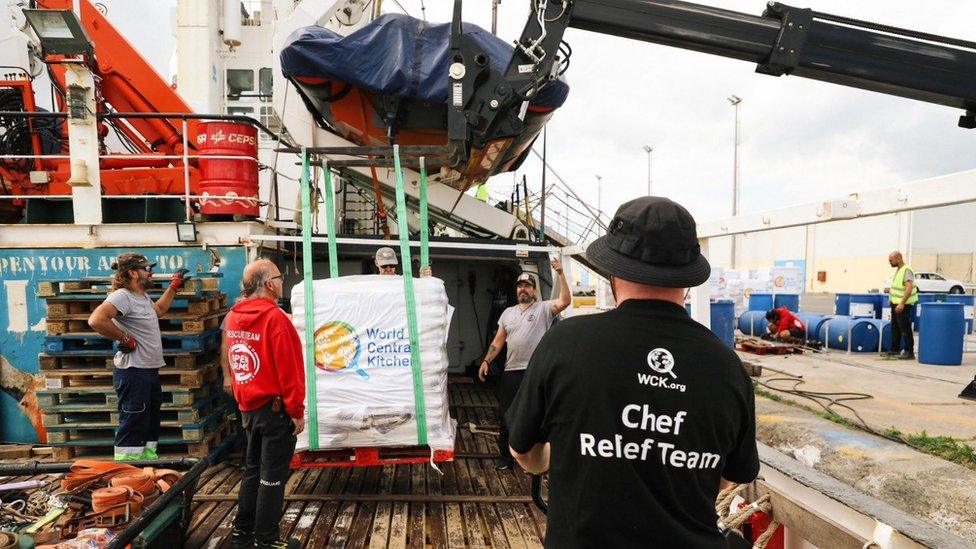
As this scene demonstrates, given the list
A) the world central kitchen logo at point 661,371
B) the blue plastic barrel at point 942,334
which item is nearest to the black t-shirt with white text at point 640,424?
the world central kitchen logo at point 661,371

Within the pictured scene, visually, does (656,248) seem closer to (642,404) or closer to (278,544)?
(642,404)

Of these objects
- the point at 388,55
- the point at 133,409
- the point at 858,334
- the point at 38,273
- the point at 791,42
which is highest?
the point at 388,55

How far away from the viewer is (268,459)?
3.42 m

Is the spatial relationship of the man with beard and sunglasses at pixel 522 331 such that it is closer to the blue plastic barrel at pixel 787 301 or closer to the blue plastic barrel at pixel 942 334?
the blue plastic barrel at pixel 942 334

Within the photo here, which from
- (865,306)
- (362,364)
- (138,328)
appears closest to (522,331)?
(362,364)

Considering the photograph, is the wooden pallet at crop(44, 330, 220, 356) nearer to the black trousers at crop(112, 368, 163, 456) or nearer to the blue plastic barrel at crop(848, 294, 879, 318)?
the black trousers at crop(112, 368, 163, 456)

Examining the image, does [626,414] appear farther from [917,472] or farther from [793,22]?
[793,22]

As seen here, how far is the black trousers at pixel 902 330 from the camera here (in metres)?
8.63

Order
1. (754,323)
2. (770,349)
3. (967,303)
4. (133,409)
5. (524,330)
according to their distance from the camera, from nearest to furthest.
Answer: (133,409) < (524,330) < (770,349) < (967,303) < (754,323)

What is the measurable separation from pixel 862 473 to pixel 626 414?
3.03m

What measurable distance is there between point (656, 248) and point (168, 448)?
220 inches

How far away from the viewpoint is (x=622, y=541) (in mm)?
1427

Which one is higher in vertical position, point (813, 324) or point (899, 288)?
point (899, 288)

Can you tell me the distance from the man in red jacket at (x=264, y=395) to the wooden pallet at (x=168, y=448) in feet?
5.70
